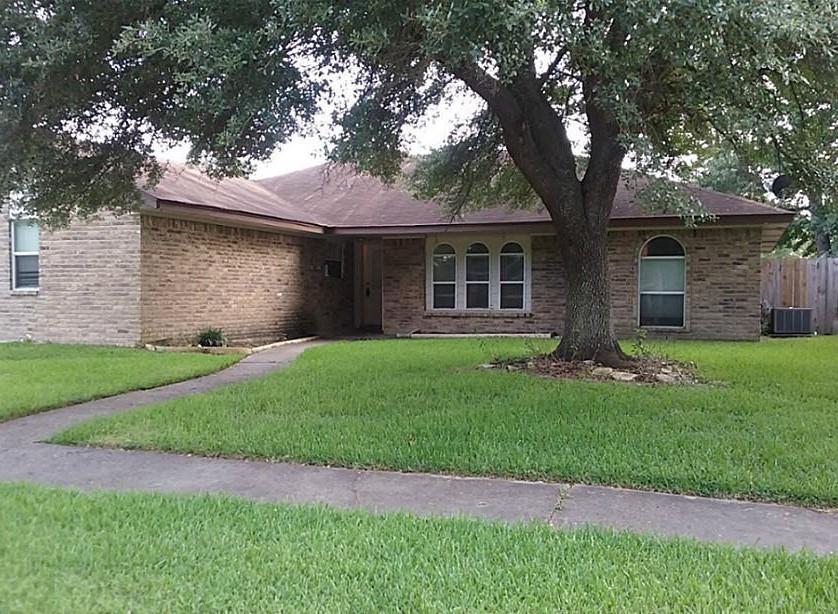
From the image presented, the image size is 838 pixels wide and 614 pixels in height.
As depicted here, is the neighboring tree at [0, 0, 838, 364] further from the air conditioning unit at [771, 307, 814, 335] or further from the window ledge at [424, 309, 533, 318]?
the air conditioning unit at [771, 307, 814, 335]

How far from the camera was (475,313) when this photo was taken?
664 inches

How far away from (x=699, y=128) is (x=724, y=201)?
6.18 metres

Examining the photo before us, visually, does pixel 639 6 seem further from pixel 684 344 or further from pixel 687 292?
pixel 687 292

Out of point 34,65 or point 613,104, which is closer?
point 34,65

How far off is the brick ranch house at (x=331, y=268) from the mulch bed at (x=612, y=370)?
17.3ft

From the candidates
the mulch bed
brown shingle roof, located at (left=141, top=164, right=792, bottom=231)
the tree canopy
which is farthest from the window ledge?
the tree canopy

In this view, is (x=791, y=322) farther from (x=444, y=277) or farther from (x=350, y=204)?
(x=350, y=204)

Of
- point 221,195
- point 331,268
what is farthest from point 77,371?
point 331,268

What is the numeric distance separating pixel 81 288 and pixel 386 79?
8.56 m

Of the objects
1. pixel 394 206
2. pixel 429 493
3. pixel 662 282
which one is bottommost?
pixel 429 493

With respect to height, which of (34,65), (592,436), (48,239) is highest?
(34,65)

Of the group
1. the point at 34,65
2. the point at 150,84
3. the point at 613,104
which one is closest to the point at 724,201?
the point at 613,104

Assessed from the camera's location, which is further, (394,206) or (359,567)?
(394,206)

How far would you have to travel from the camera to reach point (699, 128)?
9828mm
